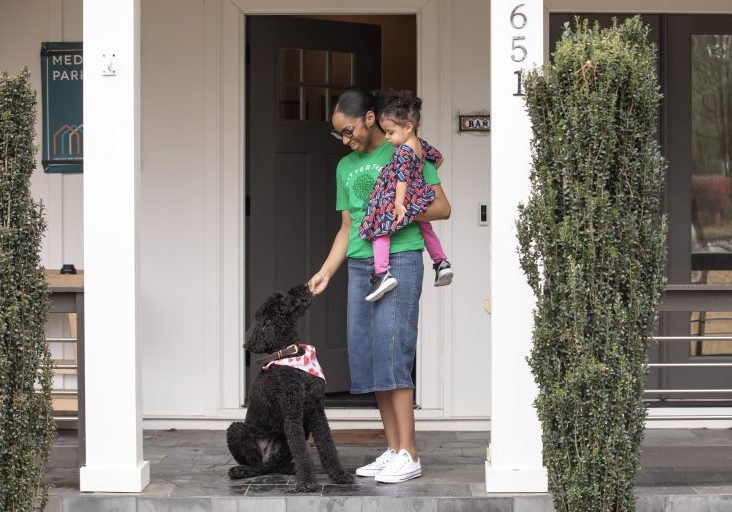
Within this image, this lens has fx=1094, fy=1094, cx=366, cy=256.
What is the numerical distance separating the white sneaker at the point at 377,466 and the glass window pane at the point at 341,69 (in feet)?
8.76

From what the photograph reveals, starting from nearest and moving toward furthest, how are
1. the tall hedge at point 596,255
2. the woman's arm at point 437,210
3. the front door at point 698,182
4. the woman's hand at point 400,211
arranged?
the tall hedge at point 596,255 → the woman's hand at point 400,211 → the woman's arm at point 437,210 → the front door at point 698,182

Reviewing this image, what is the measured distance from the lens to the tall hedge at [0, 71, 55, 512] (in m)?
4.25

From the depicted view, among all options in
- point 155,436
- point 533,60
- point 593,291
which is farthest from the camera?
point 155,436

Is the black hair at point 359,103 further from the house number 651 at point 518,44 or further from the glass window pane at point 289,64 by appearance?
the glass window pane at point 289,64

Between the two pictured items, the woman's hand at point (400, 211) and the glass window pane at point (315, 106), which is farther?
the glass window pane at point (315, 106)

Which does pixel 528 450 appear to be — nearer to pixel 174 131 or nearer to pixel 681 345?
pixel 681 345

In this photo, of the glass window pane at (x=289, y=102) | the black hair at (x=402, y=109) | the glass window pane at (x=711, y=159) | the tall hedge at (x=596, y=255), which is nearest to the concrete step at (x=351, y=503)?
the tall hedge at (x=596, y=255)

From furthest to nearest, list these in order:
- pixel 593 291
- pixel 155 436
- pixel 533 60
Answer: pixel 155 436 → pixel 533 60 → pixel 593 291

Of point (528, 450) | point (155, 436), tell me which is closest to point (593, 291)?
point (528, 450)

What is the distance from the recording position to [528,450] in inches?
202

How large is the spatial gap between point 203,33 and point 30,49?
1080 mm

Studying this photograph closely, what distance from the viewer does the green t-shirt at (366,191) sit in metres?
5.34

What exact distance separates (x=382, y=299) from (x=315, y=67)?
228 cm

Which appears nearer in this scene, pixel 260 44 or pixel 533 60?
pixel 533 60
